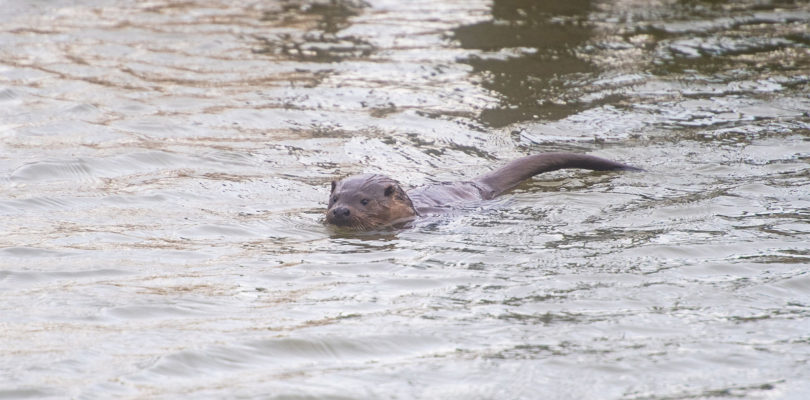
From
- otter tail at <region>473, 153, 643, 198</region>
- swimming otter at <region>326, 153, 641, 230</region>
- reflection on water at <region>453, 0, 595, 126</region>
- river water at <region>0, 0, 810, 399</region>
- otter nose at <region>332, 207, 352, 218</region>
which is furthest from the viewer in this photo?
reflection on water at <region>453, 0, 595, 126</region>

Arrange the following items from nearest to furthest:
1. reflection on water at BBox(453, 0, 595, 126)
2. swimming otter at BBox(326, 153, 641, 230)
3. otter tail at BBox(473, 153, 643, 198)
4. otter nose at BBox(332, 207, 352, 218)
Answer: otter nose at BBox(332, 207, 352, 218), swimming otter at BBox(326, 153, 641, 230), otter tail at BBox(473, 153, 643, 198), reflection on water at BBox(453, 0, 595, 126)

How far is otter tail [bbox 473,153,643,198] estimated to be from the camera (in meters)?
6.81

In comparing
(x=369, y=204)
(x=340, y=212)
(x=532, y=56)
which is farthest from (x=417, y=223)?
(x=532, y=56)

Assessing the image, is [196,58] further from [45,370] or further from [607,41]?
[45,370]

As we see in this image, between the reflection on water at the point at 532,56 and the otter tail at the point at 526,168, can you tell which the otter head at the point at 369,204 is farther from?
the reflection on water at the point at 532,56

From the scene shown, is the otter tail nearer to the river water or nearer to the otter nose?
the river water

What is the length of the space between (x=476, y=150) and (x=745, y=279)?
3.50m

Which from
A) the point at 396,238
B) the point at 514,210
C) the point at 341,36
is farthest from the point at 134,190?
the point at 341,36

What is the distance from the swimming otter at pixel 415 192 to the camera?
5.95 m

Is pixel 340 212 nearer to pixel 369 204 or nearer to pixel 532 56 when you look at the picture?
pixel 369 204

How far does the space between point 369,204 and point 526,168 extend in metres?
1.31

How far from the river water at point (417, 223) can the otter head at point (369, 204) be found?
0.50 ft

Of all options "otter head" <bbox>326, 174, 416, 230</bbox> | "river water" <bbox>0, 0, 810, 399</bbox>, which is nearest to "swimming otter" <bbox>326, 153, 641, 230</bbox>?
"otter head" <bbox>326, 174, 416, 230</bbox>

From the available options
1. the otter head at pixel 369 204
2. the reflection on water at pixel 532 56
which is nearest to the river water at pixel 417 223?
the reflection on water at pixel 532 56
